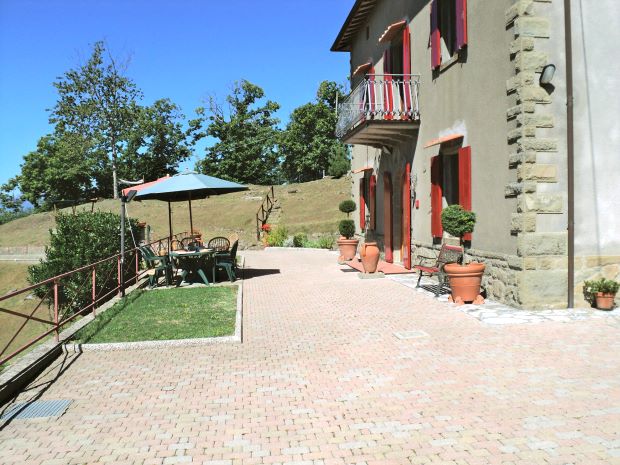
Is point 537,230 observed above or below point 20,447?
above

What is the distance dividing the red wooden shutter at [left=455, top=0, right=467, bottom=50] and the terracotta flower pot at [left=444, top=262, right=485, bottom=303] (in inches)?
161

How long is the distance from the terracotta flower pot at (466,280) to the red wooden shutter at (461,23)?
408cm

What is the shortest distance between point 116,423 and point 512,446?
299 centimetres

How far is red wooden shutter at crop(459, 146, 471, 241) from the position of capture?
8766 millimetres

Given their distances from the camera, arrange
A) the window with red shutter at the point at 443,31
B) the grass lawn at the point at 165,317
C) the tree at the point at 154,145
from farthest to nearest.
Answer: the tree at the point at 154,145 → the window with red shutter at the point at 443,31 → the grass lawn at the point at 165,317

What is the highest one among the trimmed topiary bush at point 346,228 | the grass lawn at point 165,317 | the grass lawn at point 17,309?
the trimmed topiary bush at point 346,228

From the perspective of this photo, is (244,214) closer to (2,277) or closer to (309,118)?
(2,277)

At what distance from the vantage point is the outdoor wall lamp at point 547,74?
711cm

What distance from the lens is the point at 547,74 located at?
23.5 ft

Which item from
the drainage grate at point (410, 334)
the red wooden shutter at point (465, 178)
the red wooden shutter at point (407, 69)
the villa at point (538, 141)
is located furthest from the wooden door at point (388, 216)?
the drainage grate at point (410, 334)

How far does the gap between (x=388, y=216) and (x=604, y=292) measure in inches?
278

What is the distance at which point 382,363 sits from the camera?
16.9ft

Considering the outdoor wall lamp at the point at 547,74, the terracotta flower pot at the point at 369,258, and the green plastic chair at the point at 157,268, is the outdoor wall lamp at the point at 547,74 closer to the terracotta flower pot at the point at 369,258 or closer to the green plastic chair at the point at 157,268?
the terracotta flower pot at the point at 369,258

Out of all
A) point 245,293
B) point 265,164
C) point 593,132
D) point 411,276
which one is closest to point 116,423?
point 245,293
